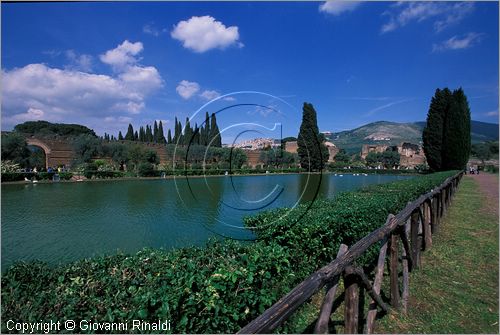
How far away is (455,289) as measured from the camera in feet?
14.7

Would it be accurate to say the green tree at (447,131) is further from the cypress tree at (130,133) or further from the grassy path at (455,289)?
the cypress tree at (130,133)

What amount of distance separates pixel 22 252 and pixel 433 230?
36.1ft

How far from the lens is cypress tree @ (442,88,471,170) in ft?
107

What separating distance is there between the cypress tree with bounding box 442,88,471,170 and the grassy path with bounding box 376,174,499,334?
101ft

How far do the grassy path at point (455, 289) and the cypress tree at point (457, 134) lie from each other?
1210 inches

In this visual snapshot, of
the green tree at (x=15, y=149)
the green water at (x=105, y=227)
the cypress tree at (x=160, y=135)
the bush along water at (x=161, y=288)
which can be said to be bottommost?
the green water at (x=105, y=227)

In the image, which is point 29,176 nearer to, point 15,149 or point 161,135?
point 15,149

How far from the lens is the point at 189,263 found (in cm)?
256

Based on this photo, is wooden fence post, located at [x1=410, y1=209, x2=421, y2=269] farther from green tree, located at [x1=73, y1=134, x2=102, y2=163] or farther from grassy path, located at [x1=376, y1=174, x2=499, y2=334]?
green tree, located at [x1=73, y1=134, x2=102, y2=163]

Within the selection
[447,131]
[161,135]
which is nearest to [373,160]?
[447,131]

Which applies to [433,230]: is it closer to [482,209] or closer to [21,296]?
[482,209]

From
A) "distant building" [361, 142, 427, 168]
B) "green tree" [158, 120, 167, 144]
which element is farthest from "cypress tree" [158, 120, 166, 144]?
"distant building" [361, 142, 427, 168]

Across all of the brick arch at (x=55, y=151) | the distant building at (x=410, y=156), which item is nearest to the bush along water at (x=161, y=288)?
the brick arch at (x=55, y=151)

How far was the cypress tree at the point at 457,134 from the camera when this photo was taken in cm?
3275
